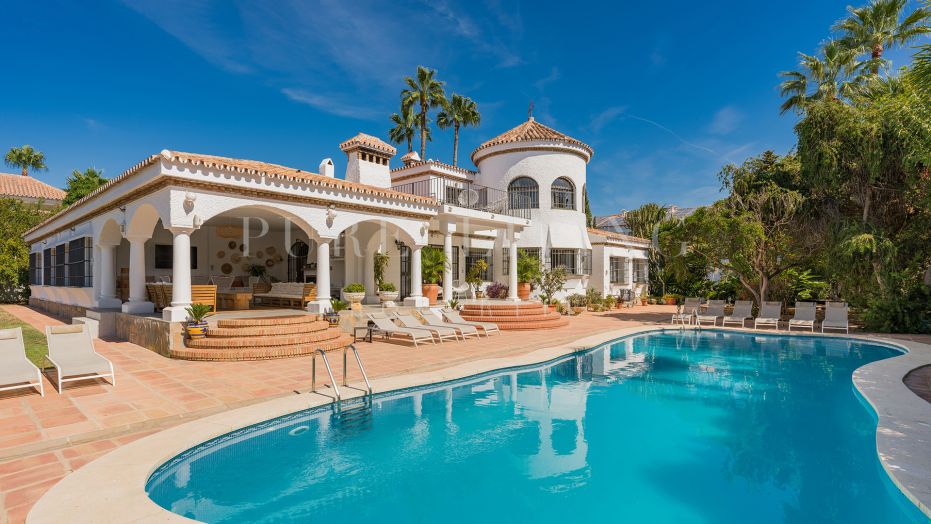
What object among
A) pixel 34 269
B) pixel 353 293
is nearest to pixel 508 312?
pixel 353 293

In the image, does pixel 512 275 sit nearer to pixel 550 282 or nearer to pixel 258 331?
pixel 550 282

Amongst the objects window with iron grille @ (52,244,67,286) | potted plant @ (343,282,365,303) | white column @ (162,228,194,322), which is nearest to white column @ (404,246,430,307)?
potted plant @ (343,282,365,303)

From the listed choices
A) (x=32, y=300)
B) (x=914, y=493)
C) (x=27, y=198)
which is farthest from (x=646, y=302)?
(x=27, y=198)

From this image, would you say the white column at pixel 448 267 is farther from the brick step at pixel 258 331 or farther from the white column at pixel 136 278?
the white column at pixel 136 278

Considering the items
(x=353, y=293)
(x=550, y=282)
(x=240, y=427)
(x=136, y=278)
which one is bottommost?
(x=240, y=427)

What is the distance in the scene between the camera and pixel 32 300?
25297mm

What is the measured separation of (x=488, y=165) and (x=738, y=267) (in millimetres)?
13256

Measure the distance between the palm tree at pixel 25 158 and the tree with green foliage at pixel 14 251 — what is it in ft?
89.2

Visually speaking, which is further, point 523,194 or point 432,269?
point 523,194

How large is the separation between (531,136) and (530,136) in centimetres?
5

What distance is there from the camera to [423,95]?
34.1 m

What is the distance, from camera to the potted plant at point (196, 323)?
10.6 m

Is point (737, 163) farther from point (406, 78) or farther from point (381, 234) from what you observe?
point (406, 78)

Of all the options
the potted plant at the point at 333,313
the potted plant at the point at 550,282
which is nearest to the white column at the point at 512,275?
the potted plant at the point at 550,282
